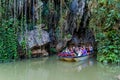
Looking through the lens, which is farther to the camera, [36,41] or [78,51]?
[36,41]

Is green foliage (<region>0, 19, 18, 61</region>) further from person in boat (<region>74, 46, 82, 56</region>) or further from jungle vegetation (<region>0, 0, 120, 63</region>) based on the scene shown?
person in boat (<region>74, 46, 82, 56</region>)

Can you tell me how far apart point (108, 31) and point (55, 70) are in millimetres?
A: 3056

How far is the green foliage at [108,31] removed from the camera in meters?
12.8

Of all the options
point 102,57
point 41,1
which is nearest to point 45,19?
point 41,1

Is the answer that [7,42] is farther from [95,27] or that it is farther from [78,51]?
[95,27]

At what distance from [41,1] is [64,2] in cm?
115

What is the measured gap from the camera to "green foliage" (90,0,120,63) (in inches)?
503

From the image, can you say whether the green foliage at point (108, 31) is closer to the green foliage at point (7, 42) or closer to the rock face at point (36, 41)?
the rock face at point (36, 41)

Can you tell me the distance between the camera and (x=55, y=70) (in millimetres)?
11844

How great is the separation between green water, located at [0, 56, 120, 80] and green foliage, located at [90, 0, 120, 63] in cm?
54

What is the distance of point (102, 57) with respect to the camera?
42.3 feet

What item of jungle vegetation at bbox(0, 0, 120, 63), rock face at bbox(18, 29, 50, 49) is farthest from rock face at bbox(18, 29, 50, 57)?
jungle vegetation at bbox(0, 0, 120, 63)

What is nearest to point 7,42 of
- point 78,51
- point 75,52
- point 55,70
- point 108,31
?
point 55,70

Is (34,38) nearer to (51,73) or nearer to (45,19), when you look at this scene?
(45,19)
